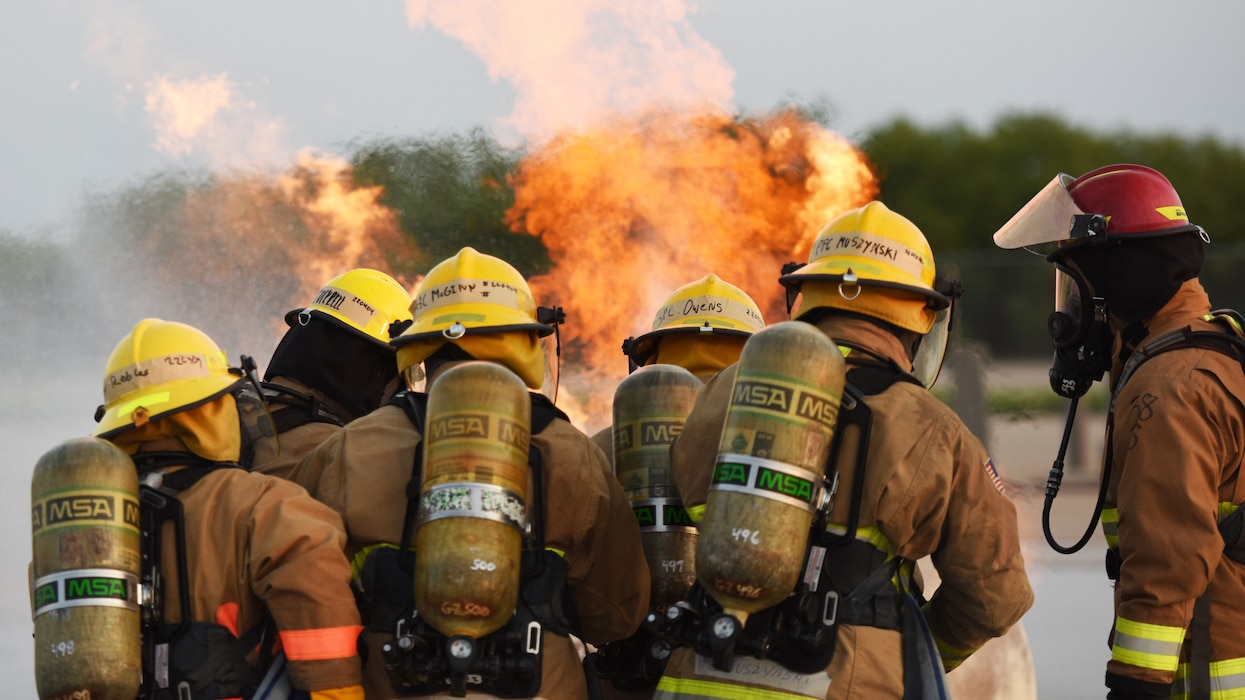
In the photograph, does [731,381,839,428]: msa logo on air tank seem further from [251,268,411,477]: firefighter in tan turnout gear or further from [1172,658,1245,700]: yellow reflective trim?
[251,268,411,477]: firefighter in tan turnout gear

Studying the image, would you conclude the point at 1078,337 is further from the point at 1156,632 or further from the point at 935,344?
the point at 1156,632

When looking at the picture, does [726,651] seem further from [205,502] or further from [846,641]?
[205,502]

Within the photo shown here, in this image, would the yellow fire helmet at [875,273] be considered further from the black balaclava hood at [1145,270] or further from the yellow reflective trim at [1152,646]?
the yellow reflective trim at [1152,646]

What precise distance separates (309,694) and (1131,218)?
2.87m

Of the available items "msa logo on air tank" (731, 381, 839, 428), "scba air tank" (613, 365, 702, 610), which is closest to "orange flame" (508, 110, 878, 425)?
"scba air tank" (613, 365, 702, 610)

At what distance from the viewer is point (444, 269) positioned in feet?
13.8

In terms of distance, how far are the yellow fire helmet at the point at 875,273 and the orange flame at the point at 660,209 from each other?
4619 millimetres

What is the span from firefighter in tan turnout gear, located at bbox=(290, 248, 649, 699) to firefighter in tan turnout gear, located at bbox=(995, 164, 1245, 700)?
1.46 meters

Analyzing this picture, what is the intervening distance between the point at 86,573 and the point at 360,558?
2.45 ft

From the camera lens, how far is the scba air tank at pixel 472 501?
3.36m

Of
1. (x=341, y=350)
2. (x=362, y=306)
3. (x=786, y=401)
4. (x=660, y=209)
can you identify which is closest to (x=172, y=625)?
(x=786, y=401)

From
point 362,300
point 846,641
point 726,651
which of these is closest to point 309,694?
point 726,651

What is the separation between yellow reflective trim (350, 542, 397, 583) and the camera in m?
3.73

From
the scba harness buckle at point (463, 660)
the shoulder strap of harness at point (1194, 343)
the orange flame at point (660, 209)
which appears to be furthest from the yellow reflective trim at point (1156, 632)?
the orange flame at point (660, 209)
